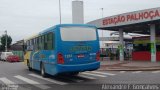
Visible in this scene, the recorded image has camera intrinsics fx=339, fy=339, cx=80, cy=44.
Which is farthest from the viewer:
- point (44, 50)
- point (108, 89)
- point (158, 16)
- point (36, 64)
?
point (158, 16)

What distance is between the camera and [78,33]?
17547mm

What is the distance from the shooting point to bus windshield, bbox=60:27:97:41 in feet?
56.4

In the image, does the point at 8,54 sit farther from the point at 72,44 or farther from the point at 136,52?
the point at 72,44

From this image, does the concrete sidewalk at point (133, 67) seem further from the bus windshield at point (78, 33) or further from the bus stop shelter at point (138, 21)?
the bus windshield at point (78, 33)

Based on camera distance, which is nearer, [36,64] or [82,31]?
[82,31]

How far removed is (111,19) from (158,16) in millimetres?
7380

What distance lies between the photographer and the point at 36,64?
22859 millimetres

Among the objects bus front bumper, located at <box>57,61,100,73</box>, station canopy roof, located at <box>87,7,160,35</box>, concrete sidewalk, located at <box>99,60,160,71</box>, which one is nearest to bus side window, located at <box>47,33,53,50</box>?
bus front bumper, located at <box>57,61,100,73</box>

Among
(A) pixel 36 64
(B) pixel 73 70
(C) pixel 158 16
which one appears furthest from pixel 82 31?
(C) pixel 158 16

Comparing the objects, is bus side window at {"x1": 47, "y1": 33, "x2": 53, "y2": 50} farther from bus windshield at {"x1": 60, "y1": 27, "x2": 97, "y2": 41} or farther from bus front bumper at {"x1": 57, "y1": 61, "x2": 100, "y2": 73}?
bus front bumper at {"x1": 57, "y1": 61, "x2": 100, "y2": 73}

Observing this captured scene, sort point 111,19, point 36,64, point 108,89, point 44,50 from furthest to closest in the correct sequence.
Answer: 1. point 111,19
2. point 36,64
3. point 44,50
4. point 108,89

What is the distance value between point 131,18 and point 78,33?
17423mm

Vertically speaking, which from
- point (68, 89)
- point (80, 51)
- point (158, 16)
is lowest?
point (68, 89)

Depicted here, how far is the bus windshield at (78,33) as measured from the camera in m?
17.2
